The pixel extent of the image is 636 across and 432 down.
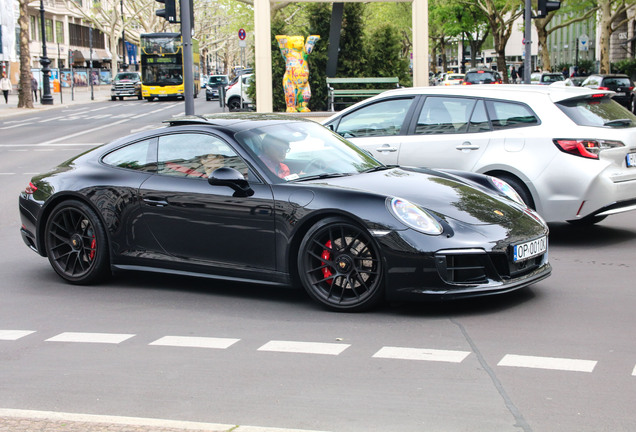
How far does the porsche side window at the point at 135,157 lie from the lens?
7.21 metres

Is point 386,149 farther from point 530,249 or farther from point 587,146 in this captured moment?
point 530,249

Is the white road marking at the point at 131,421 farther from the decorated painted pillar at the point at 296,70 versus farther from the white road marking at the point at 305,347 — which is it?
the decorated painted pillar at the point at 296,70

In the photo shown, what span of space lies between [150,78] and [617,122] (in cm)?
5231

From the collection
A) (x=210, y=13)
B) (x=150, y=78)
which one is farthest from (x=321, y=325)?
(x=210, y=13)

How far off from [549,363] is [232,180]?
8.70 feet

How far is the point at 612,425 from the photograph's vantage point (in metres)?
3.95

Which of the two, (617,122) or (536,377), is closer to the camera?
(536,377)

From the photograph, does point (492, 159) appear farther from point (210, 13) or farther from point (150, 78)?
point (210, 13)

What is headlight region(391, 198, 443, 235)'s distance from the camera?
5.96m

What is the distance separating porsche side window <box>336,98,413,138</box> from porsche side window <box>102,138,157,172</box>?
335 centimetres

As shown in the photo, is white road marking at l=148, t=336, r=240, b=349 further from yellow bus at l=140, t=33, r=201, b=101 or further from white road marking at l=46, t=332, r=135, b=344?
yellow bus at l=140, t=33, r=201, b=101

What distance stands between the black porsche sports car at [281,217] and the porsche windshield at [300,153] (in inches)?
0.5

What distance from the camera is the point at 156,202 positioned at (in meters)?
6.95

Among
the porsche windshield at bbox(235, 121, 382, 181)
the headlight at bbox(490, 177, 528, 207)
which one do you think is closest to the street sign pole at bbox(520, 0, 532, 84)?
the headlight at bbox(490, 177, 528, 207)
